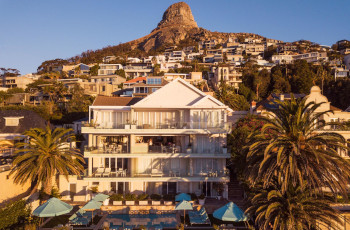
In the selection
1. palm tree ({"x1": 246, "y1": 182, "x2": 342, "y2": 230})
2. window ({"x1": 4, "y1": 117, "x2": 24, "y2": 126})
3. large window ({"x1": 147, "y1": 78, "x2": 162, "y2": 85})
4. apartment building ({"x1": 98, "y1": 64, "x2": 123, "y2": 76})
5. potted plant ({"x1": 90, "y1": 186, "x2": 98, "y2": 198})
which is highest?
apartment building ({"x1": 98, "y1": 64, "x2": 123, "y2": 76})

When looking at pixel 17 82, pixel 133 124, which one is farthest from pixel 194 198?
pixel 17 82

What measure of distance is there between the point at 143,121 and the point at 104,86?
44.4 metres

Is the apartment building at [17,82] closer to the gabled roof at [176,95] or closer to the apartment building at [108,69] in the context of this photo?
the apartment building at [108,69]

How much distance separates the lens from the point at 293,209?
62.3 ft

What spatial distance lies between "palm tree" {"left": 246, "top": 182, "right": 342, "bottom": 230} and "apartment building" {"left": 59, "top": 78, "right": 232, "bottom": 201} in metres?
8.85

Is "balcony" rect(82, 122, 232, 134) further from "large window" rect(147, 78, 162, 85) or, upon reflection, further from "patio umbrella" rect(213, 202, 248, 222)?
"large window" rect(147, 78, 162, 85)

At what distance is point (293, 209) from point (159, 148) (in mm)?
14469

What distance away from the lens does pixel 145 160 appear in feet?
98.9

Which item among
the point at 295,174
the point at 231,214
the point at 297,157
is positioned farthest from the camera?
the point at 231,214

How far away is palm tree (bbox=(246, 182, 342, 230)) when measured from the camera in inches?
729

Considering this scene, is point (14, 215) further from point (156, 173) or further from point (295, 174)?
point (295, 174)

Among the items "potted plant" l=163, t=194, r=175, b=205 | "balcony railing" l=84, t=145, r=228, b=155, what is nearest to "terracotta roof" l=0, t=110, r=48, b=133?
"balcony railing" l=84, t=145, r=228, b=155

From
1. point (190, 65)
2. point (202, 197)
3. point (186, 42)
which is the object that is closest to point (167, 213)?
point (202, 197)

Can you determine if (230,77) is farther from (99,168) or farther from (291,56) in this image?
(99,168)
